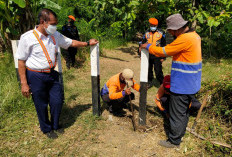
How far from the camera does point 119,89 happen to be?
135 inches

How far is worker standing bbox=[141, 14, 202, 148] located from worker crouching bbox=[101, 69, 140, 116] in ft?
2.07

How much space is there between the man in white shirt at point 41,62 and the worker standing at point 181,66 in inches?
55.0

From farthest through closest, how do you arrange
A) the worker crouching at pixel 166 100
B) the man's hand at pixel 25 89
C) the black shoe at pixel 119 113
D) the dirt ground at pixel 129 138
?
the black shoe at pixel 119 113 → the worker crouching at pixel 166 100 → the dirt ground at pixel 129 138 → the man's hand at pixel 25 89

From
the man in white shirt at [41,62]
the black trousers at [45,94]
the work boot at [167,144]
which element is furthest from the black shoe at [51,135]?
the work boot at [167,144]

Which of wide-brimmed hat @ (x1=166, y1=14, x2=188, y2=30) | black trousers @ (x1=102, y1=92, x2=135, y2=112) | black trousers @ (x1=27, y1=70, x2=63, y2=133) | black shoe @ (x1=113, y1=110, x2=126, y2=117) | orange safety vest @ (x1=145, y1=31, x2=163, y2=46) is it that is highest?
wide-brimmed hat @ (x1=166, y1=14, x2=188, y2=30)

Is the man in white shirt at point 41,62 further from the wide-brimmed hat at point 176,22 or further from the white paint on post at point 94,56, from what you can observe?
the wide-brimmed hat at point 176,22

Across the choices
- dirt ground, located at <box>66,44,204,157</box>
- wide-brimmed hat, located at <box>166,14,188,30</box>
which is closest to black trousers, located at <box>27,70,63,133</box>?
dirt ground, located at <box>66,44,204,157</box>

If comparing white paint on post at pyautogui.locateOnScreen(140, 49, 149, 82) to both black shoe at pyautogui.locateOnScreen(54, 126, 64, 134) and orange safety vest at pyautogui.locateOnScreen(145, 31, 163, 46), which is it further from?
orange safety vest at pyautogui.locateOnScreen(145, 31, 163, 46)

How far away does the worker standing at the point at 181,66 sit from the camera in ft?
8.08

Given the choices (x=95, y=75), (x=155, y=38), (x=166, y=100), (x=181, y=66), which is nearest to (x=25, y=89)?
(x=95, y=75)

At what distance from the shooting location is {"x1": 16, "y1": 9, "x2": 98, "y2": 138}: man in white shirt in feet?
8.12

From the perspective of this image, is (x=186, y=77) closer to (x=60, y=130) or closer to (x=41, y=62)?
(x=41, y=62)

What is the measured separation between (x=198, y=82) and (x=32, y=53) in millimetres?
2393

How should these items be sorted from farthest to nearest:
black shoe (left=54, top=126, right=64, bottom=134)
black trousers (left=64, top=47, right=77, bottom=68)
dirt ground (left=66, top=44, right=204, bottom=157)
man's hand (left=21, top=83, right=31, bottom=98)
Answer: black trousers (left=64, top=47, right=77, bottom=68) < black shoe (left=54, top=126, right=64, bottom=134) < dirt ground (left=66, top=44, right=204, bottom=157) < man's hand (left=21, top=83, right=31, bottom=98)
